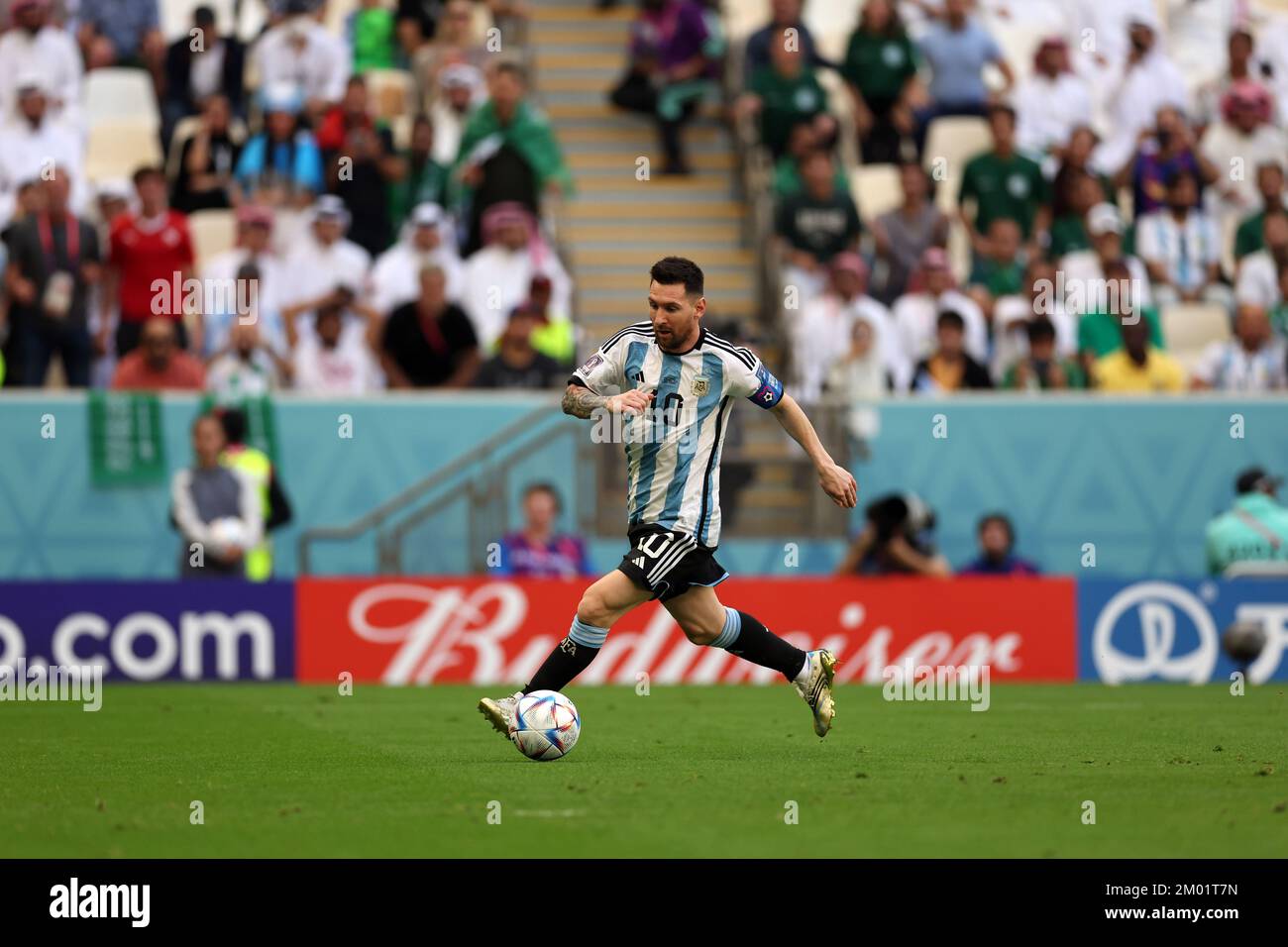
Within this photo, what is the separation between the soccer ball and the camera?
36.0ft

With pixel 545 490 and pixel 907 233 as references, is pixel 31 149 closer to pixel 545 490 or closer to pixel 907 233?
pixel 545 490

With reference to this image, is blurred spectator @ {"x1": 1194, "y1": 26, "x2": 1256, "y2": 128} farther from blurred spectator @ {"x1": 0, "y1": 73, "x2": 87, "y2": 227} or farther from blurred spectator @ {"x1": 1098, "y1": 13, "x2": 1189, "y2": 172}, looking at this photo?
blurred spectator @ {"x1": 0, "y1": 73, "x2": 87, "y2": 227}

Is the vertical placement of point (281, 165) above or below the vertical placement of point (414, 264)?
above

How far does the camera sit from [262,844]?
820cm

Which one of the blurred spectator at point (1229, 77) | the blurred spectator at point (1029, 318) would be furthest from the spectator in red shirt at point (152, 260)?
the blurred spectator at point (1229, 77)

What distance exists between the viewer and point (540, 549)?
1858 cm

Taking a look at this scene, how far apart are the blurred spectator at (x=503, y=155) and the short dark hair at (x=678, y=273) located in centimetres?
1018

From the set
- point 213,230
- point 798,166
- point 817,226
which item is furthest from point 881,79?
point 213,230

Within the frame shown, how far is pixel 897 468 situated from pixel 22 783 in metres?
10.8

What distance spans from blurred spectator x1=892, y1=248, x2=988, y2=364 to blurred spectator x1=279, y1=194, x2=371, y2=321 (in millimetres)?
4988

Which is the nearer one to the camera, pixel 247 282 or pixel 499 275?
pixel 247 282

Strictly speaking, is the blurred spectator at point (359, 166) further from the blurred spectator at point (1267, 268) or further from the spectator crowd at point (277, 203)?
the blurred spectator at point (1267, 268)

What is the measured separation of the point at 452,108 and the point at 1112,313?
21.7ft

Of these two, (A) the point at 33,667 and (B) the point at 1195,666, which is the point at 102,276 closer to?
(A) the point at 33,667
